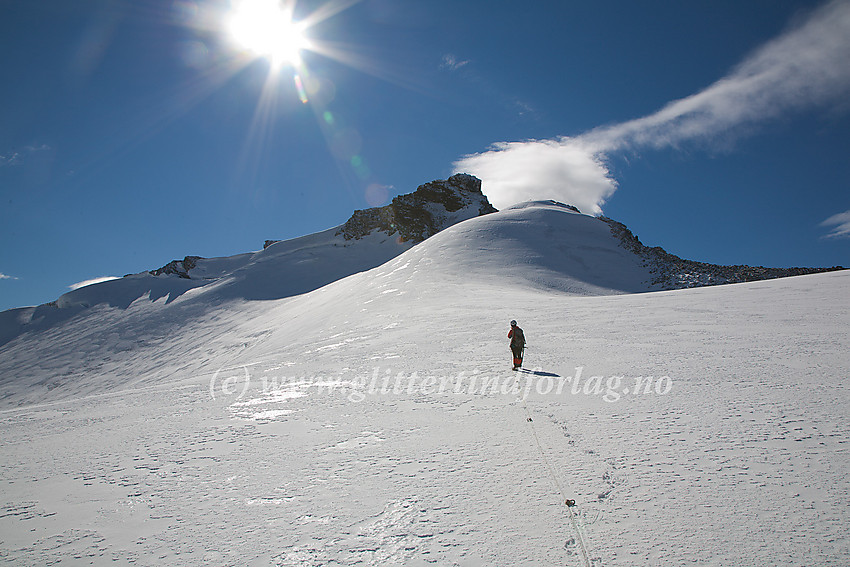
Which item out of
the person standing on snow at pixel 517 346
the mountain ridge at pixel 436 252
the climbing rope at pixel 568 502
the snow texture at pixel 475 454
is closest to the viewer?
the climbing rope at pixel 568 502

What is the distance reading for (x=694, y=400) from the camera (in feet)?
18.7

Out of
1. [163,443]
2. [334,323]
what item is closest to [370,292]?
[334,323]

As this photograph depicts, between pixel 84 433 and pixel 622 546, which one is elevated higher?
pixel 84 433

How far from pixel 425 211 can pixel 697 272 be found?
55.9 metres

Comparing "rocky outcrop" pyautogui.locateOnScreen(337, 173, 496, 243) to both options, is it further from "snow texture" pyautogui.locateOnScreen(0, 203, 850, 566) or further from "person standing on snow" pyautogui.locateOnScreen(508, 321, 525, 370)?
"snow texture" pyautogui.locateOnScreen(0, 203, 850, 566)

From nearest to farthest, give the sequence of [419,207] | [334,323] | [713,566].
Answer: [713,566] < [334,323] < [419,207]

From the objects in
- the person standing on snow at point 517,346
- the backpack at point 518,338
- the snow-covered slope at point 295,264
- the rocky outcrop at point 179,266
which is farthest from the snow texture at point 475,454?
the rocky outcrop at point 179,266

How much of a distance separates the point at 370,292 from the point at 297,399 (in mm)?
18429

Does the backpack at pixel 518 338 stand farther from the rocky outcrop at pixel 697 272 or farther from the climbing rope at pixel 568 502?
the rocky outcrop at pixel 697 272

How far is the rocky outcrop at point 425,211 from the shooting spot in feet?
240

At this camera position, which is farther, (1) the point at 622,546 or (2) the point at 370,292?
(2) the point at 370,292

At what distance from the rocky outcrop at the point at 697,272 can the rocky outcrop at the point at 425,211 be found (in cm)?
4185

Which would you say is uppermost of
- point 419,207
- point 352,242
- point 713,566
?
point 419,207

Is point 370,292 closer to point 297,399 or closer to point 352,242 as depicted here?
point 297,399
